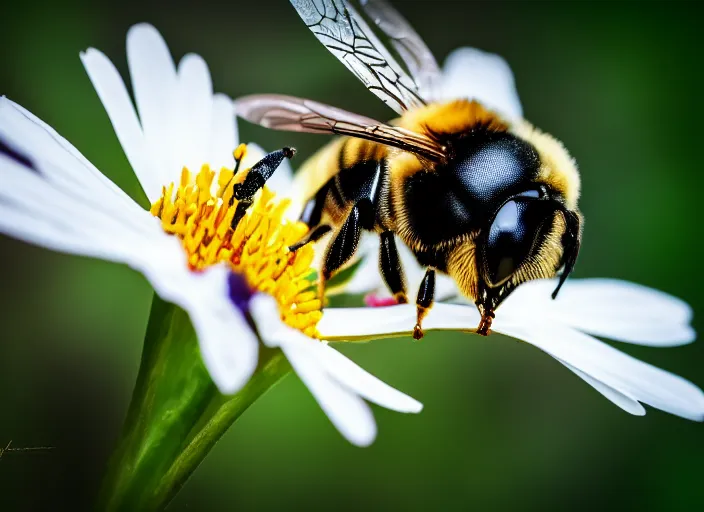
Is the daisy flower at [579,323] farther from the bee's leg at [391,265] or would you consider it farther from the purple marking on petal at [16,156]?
the purple marking on petal at [16,156]

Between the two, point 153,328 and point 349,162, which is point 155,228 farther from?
point 349,162

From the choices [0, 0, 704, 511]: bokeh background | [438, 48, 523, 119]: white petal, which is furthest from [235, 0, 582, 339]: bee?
[0, 0, 704, 511]: bokeh background

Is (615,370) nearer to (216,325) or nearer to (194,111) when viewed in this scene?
(216,325)

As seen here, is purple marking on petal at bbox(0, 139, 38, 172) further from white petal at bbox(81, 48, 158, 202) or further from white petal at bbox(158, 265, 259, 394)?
white petal at bbox(81, 48, 158, 202)

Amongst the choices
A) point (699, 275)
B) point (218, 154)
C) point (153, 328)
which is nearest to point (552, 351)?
point (153, 328)

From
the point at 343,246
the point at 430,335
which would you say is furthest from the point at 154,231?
the point at 430,335

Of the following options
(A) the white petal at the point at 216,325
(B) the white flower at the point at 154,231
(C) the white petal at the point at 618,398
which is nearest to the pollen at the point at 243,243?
(B) the white flower at the point at 154,231
